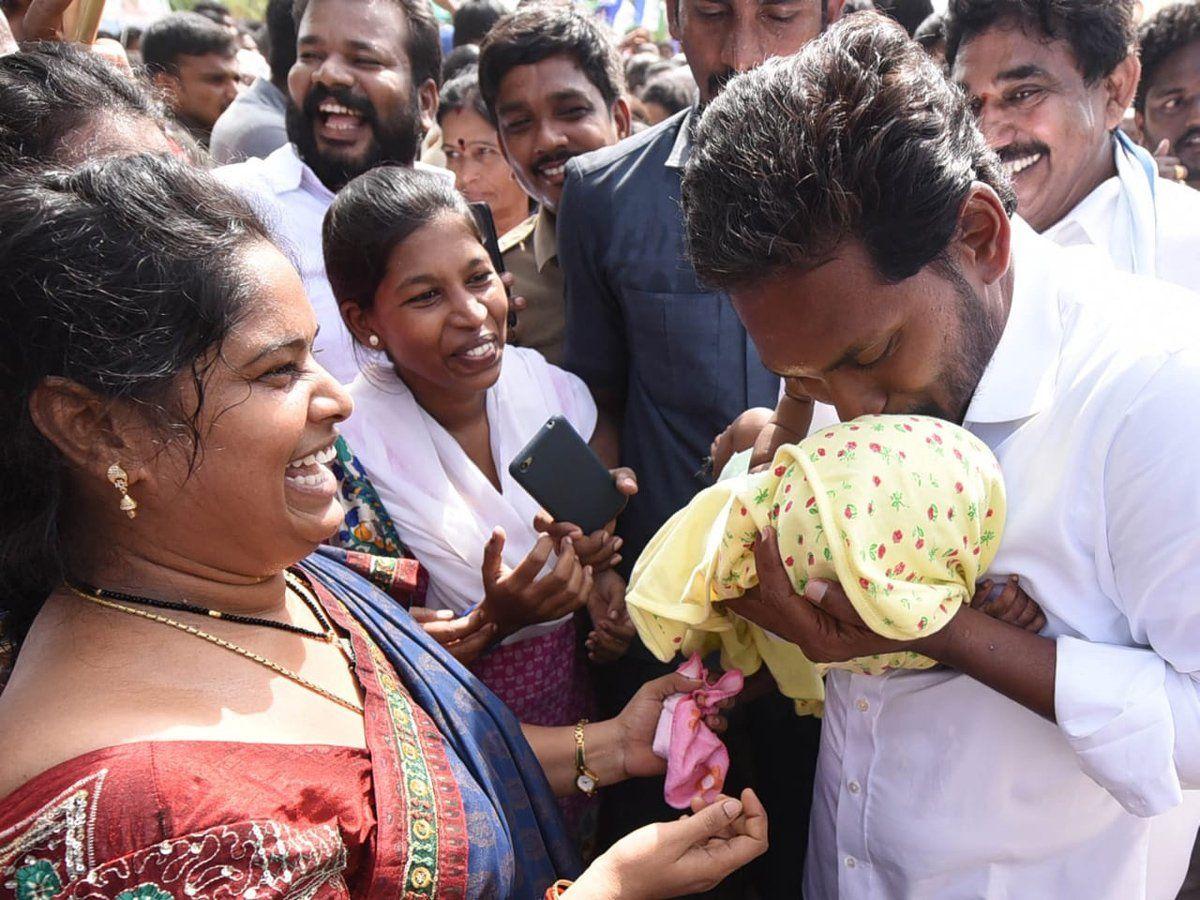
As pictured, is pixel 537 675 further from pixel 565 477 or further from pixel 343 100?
pixel 343 100

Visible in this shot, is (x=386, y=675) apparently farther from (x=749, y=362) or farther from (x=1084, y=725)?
(x=749, y=362)

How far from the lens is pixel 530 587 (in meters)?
2.09

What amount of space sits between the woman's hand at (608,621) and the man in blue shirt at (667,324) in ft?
0.57

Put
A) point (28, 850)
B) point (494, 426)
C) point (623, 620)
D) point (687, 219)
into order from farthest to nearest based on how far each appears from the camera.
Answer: point (494, 426) < point (623, 620) < point (687, 219) < point (28, 850)

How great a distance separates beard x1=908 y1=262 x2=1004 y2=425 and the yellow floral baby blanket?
0.12m

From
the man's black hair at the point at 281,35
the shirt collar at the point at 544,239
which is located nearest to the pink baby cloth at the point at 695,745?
the shirt collar at the point at 544,239

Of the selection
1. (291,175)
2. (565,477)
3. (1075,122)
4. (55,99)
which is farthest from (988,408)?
(291,175)

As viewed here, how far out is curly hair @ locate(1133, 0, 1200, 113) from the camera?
3.58 meters

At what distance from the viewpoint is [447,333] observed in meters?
2.34

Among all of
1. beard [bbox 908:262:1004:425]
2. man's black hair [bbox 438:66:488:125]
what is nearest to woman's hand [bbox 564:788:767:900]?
beard [bbox 908:262:1004:425]

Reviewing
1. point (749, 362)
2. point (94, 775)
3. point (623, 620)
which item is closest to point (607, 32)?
point (749, 362)

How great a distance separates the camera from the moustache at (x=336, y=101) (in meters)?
3.34

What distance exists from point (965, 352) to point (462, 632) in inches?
48.9

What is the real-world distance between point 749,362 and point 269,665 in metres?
1.46
